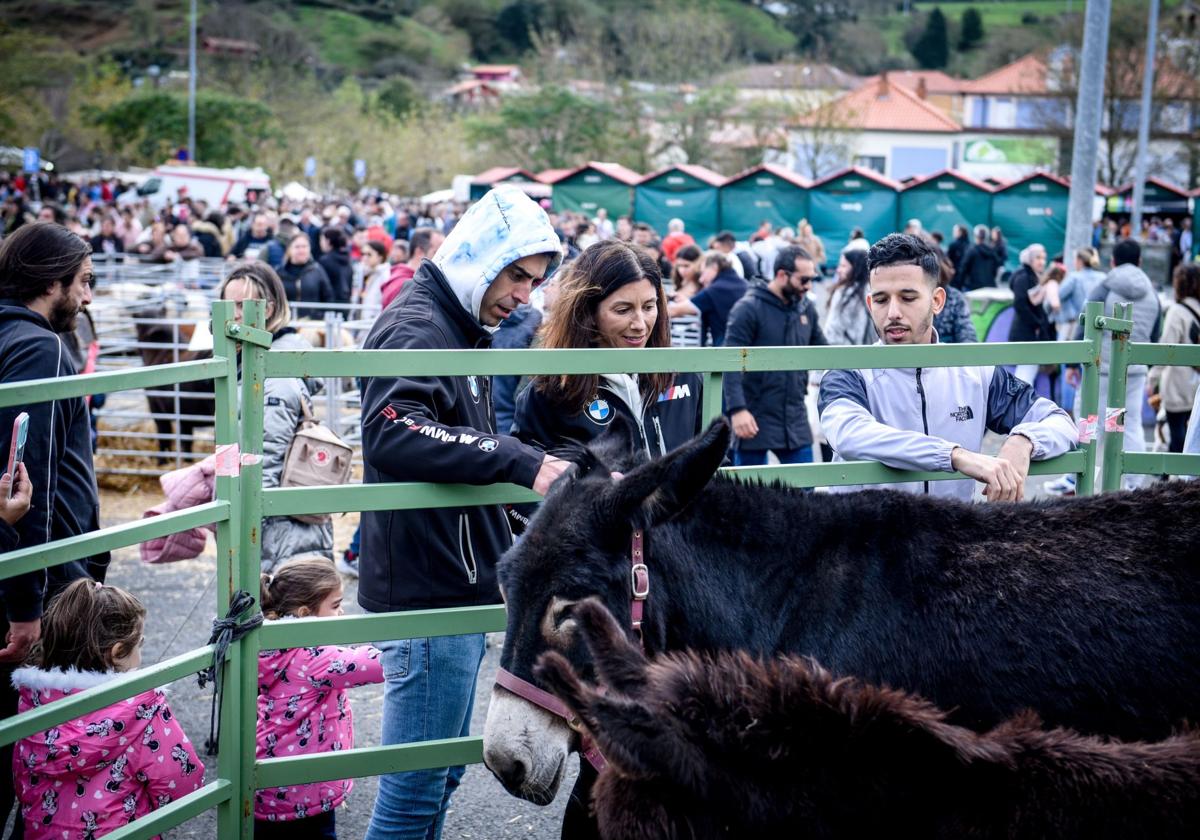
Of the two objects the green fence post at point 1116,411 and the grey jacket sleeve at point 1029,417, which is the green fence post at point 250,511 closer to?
the grey jacket sleeve at point 1029,417

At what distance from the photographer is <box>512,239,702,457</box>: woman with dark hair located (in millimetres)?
3518

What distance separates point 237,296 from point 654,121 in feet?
168

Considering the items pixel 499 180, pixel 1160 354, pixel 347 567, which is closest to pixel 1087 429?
pixel 1160 354

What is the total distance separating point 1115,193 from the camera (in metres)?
38.6

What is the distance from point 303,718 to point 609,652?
8.08ft

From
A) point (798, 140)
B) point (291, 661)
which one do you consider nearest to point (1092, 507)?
point (291, 661)

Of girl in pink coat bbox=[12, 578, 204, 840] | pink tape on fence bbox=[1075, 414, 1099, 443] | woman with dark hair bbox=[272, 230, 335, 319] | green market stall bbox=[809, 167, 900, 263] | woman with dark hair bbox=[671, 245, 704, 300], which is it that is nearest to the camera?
girl in pink coat bbox=[12, 578, 204, 840]

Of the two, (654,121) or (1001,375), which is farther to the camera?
(654,121)

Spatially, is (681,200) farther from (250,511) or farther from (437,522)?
(250,511)

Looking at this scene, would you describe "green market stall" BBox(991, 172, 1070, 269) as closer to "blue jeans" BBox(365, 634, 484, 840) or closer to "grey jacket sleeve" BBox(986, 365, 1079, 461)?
"grey jacket sleeve" BBox(986, 365, 1079, 461)

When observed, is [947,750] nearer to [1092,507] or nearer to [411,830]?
[1092,507]

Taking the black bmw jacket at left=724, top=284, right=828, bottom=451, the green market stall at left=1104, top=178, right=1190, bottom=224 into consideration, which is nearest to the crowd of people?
the black bmw jacket at left=724, top=284, right=828, bottom=451

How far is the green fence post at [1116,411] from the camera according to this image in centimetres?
400

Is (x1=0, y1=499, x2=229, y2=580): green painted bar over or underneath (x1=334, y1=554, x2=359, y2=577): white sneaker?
over
